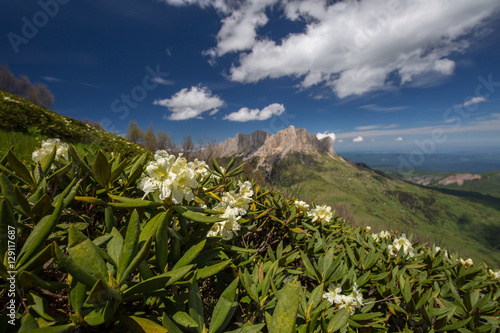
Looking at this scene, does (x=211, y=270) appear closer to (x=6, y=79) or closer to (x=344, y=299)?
(x=344, y=299)

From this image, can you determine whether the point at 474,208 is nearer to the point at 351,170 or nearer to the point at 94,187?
the point at 351,170

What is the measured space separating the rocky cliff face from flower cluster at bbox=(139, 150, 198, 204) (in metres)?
50.9

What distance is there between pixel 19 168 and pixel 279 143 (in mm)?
78204

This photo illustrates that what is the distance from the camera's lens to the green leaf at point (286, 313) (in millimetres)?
730

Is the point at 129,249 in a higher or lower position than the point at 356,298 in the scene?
higher

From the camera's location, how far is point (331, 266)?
1.59 m

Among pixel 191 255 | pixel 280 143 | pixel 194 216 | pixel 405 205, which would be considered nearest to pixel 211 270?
pixel 191 255

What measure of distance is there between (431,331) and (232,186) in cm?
193

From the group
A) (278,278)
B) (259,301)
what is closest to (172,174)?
(259,301)

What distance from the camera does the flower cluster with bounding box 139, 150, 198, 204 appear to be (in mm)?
972

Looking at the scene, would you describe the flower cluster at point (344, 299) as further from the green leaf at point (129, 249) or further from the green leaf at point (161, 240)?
the green leaf at point (129, 249)

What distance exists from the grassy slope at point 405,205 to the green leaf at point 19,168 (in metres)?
50.7

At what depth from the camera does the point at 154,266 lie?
936mm

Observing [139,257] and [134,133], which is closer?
[139,257]
